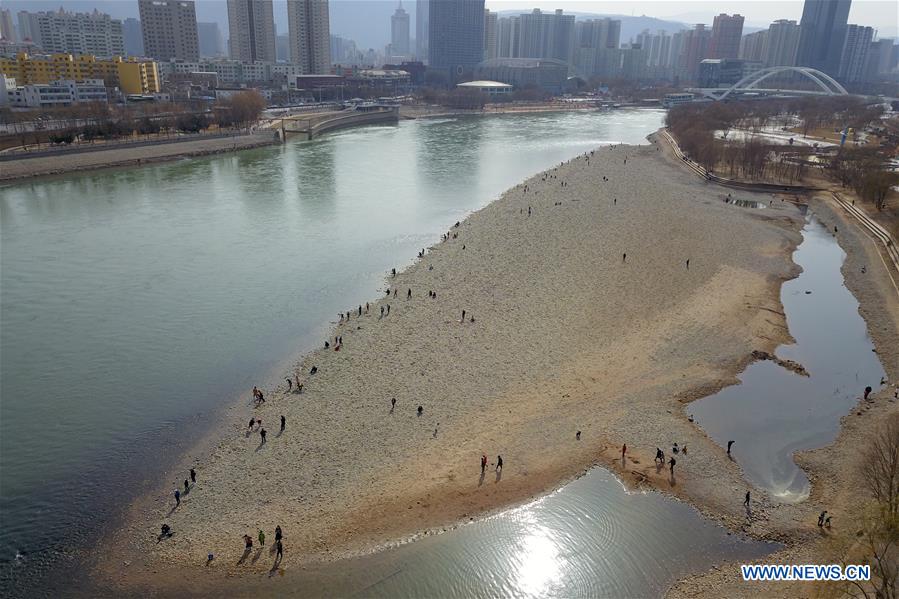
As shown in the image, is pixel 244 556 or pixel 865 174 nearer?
pixel 244 556

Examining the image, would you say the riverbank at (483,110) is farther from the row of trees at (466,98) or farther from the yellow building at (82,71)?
the yellow building at (82,71)

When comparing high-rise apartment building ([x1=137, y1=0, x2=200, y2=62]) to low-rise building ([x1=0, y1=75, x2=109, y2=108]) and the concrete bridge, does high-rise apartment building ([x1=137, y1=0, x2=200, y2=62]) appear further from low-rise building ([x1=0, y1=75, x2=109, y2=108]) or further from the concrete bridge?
low-rise building ([x1=0, y1=75, x2=109, y2=108])

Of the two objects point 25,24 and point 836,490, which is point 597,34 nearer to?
point 25,24

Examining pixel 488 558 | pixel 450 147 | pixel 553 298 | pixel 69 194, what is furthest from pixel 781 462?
pixel 450 147

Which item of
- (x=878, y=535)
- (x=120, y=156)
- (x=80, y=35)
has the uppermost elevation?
(x=80, y=35)

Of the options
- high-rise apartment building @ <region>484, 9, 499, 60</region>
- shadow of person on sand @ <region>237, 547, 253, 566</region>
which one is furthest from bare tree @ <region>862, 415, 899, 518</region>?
high-rise apartment building @ <region>484, 9, 499, 60</region>

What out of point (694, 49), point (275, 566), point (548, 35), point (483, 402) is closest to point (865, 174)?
point (483, 402)

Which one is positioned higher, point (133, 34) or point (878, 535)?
point (133, 34)

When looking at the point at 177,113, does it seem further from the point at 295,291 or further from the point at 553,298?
the point at 553,298
